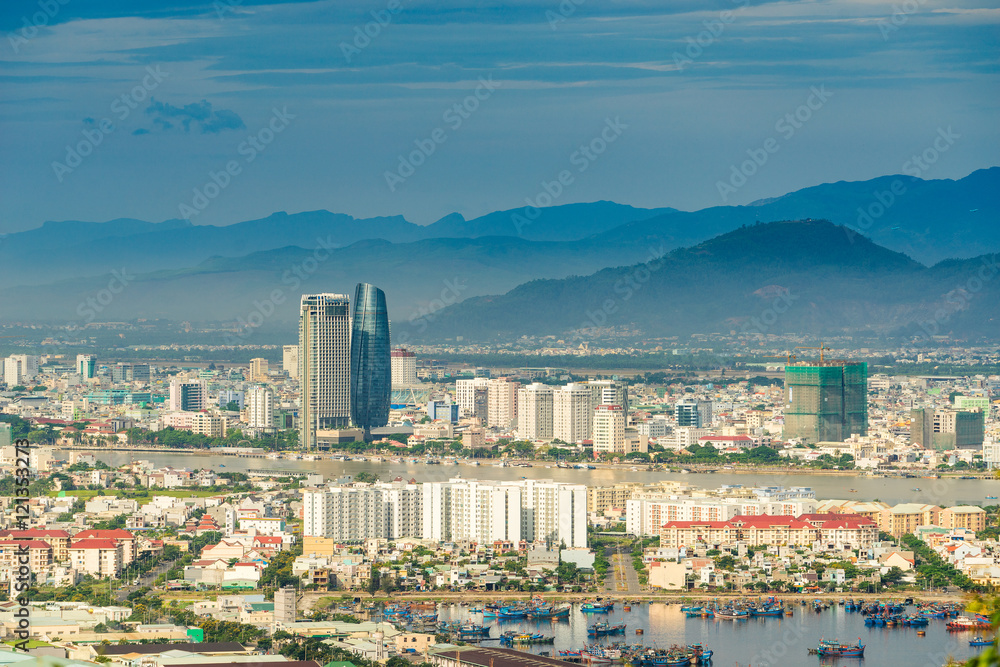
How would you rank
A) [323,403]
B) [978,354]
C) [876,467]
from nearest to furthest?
1. [876,467]
2. [323,403]
3. [978,354]

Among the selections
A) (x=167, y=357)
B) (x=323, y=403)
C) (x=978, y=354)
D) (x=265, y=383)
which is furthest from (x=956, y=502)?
(x=167, y=357)

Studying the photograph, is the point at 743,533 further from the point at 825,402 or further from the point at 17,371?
the point at 17,371

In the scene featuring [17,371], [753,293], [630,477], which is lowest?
[630,477]

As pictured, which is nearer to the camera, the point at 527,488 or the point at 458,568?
the point at 458,568

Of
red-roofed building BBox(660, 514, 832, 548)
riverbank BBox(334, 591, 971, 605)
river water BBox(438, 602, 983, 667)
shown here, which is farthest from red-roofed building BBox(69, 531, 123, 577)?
red-roofed building BBox(660, 514, 832, 548)

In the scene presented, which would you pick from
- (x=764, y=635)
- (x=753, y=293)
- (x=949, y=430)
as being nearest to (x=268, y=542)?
(x=764, y=635)

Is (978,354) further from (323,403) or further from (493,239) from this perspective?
(493,239)

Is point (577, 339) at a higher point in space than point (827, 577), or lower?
higher

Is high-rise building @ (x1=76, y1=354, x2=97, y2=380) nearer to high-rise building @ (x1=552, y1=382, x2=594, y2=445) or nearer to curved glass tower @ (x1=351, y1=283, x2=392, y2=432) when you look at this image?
curved glass tower @ (x1=351, y1=283, x2=392, y2=432)
